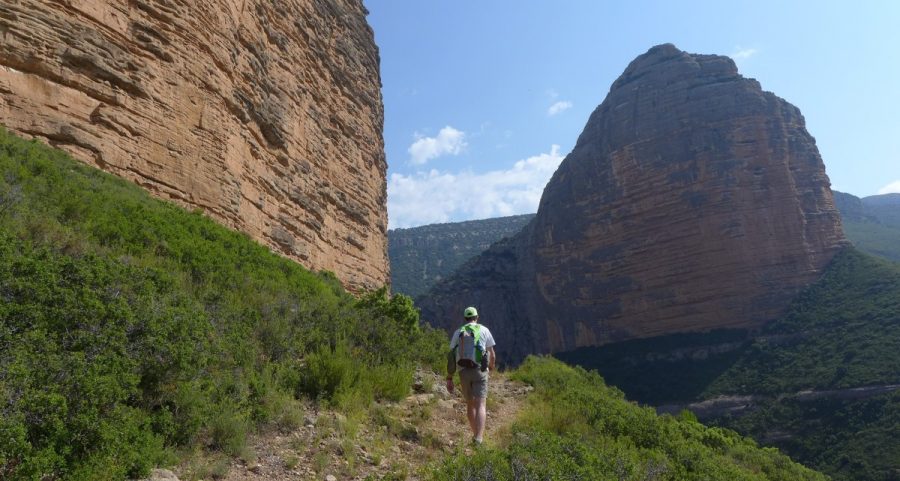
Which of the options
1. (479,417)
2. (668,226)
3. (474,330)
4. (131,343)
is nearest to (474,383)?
(479,417)

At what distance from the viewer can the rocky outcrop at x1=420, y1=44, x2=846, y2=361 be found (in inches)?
2212

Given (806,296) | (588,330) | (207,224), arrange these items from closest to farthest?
1. (207,224)
2. (806,296)
3. (588,330)

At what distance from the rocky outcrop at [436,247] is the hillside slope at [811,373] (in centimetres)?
3427

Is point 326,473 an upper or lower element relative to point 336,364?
lower

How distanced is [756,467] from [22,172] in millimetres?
13948

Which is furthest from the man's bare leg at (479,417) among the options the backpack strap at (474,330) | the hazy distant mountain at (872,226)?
the hazy distant mountain at (872,226)

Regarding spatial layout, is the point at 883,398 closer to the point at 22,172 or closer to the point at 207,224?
the point at 207,224

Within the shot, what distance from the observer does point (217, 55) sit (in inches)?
585

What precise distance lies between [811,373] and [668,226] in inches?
921

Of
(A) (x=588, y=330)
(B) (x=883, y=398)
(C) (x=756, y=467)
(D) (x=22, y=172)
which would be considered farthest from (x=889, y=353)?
(D) (x=22, y=172)

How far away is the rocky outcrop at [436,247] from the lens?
89125mm

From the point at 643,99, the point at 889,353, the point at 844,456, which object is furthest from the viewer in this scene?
the point at 643,99

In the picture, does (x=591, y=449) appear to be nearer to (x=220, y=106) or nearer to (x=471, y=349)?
(x=471, y=349)

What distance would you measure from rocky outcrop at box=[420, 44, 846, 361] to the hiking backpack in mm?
56109
